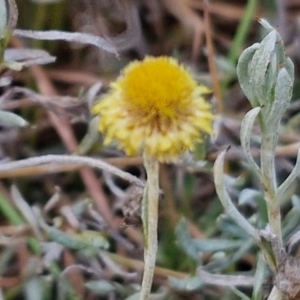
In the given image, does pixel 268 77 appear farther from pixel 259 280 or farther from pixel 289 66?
pixel 259 280

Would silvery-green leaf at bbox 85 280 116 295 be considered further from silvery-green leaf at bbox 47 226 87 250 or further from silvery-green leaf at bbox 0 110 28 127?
silvery-green leaf at bbox 0 110 28 127

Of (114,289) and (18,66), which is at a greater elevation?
(18,66)

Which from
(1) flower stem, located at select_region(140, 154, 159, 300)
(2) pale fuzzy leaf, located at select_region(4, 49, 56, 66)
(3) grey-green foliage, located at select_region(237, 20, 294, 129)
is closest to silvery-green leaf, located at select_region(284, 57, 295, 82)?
(3) grey-green foliage, located at select_region(237, 20, 294, 129)

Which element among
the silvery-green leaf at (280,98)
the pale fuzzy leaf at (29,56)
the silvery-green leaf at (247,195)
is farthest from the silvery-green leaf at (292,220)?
the pale fuzzy leaf at (29,56)

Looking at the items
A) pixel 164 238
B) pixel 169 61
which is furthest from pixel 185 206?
pixel 169 61

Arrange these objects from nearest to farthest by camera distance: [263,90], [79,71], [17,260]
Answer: [263,90] → [17,260] → [79,71]

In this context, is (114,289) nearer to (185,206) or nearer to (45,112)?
(185,206)

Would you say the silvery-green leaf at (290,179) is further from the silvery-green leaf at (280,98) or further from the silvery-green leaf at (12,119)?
the silvery-green leaf at (12,119)

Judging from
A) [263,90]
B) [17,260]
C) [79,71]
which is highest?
[263,90]
